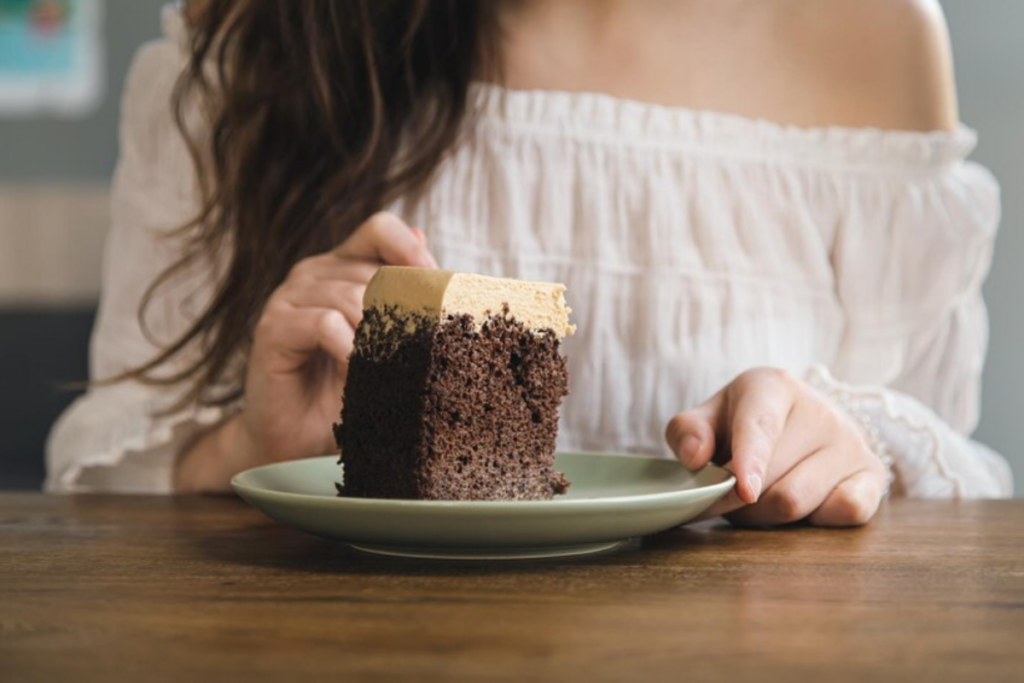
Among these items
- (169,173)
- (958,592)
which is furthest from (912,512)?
(169,173)

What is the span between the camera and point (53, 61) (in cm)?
385

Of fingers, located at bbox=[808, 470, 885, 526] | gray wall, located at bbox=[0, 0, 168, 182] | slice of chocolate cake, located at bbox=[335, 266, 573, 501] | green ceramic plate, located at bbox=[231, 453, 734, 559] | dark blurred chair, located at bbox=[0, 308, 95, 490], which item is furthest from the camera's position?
gray wall, located at bbox=[0, 0, 168, 182]

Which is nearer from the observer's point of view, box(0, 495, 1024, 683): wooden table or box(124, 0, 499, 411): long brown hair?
box(0, 495, 1024, 683): wooden table

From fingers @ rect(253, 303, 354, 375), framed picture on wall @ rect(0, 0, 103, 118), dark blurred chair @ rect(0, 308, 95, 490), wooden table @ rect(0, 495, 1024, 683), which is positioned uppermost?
framed picture on wall @ rect(0, 0, 103, 118)

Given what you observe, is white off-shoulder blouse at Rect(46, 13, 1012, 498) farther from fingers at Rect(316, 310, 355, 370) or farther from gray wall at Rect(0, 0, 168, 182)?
gray wall at Rect(0, 0, 168, 182)

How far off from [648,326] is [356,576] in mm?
753

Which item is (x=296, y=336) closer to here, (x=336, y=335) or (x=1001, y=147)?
(x=336, y=335)

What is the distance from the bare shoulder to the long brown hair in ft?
1.38

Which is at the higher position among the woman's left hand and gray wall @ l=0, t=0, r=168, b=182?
gray wall @ l=0, t=0, r=168, b=182

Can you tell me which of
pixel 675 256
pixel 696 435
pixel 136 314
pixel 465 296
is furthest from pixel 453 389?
pixel 136 314

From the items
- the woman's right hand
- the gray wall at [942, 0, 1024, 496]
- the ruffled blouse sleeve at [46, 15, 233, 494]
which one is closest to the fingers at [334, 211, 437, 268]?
the woman's right hand

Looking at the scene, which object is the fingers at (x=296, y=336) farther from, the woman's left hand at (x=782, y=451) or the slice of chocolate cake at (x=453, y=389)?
the woman's left hand at (x=782, y=451)

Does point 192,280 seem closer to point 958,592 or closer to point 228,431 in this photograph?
point 228,431

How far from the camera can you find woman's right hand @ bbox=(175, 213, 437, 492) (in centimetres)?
103
